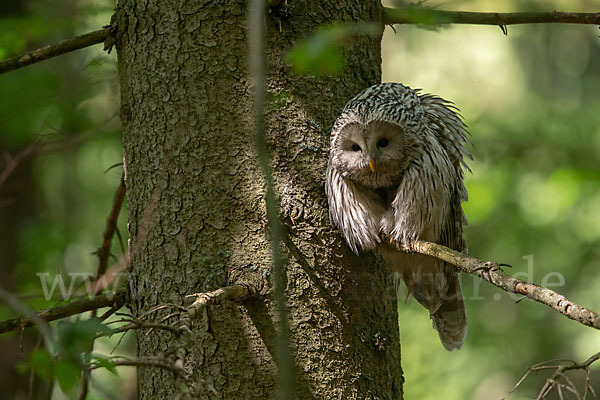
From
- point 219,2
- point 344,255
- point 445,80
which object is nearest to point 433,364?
point 445,80

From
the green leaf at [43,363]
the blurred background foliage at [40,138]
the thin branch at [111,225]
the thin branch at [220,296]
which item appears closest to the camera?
the green leaf at [43,363]

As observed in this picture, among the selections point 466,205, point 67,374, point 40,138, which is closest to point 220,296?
point 67,374

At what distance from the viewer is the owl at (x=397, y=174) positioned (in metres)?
2.85

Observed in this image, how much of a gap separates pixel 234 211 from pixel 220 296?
1.47 ft

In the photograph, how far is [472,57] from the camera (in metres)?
12.8

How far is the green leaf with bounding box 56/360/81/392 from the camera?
1.55m

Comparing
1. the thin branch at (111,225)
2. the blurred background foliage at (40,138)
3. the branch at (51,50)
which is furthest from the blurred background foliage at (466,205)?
the branch at (51,50)

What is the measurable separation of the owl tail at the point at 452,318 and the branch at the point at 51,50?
2.31 meters

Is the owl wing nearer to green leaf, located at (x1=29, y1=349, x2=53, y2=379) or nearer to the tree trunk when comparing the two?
the tree trunk

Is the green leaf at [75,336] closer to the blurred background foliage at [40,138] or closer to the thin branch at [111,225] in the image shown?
the thin branch at [111,225]

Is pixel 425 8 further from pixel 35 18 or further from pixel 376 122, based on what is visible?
pixel 35 18

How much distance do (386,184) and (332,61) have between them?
4.17 feet

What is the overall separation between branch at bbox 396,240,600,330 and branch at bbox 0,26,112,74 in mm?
1792

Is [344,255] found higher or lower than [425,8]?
lower
